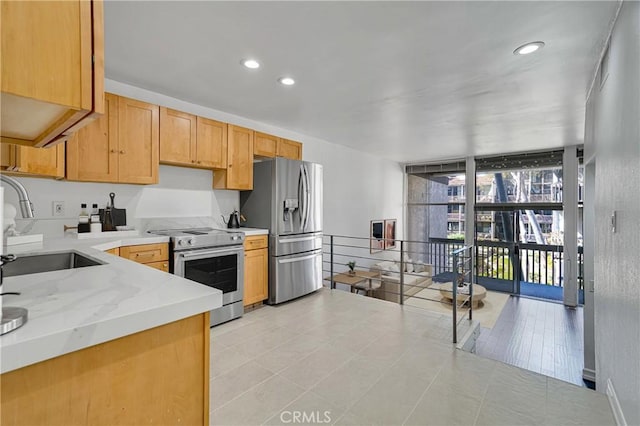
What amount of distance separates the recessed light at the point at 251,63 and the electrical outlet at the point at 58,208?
203 cm

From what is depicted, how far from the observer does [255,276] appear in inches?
143

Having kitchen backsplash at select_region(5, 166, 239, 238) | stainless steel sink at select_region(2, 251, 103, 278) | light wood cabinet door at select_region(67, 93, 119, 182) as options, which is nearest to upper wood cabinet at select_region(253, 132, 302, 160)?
kitchen backsplash at select_region(5, 166, 239, 238)

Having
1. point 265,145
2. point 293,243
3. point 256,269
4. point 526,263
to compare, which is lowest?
point 526,263

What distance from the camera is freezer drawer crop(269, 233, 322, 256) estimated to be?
376 cm

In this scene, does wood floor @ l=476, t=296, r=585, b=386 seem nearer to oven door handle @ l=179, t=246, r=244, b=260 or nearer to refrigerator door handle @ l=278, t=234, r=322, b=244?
refrigerator door handle @ l=278, t=234, r=322, b=244

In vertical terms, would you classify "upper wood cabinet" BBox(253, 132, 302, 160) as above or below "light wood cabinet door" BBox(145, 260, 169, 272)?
above

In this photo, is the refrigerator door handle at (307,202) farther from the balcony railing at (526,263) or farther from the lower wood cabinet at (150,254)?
the balcony railing at (526,263)

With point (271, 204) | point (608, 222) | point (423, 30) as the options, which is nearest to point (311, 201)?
point (271, 204)

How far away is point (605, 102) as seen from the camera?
2.13 m

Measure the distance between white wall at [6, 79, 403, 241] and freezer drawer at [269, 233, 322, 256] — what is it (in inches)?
31.1

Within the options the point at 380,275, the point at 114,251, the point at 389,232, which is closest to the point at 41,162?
the point at 114,251

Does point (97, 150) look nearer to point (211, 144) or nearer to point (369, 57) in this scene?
point (211, 144)

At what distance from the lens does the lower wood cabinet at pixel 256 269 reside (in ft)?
11.6

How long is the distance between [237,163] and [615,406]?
380 cm
